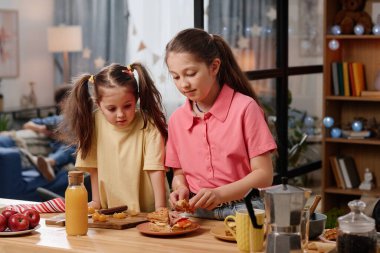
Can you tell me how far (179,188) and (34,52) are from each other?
7.39m

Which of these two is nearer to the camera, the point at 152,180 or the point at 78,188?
the point at 78,188

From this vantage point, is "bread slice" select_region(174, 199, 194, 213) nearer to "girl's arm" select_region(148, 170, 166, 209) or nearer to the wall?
"girl's arm" select_region(148, 170, 166, 209)

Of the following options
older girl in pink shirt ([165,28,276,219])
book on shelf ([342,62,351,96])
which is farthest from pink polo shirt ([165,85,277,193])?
book on shelf ([342,62,351,96])

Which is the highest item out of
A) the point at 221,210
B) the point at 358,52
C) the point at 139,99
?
the point at 358,52

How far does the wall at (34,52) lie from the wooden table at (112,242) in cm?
701

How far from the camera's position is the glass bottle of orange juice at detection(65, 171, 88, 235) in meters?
2.42

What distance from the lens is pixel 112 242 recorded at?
233 cm

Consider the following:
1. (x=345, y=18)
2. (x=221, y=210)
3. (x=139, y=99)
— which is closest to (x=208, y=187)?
(x=221, y=210)

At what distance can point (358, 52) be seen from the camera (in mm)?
6180

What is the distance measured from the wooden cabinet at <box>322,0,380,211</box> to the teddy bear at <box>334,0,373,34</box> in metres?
0.07

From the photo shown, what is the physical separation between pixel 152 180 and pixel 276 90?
3217mm

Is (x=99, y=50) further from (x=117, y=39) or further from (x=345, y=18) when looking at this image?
(x=345, y=18)

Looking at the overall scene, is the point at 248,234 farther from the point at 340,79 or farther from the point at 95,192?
the point at 340,79

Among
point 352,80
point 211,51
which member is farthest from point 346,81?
Result: point 211,51
